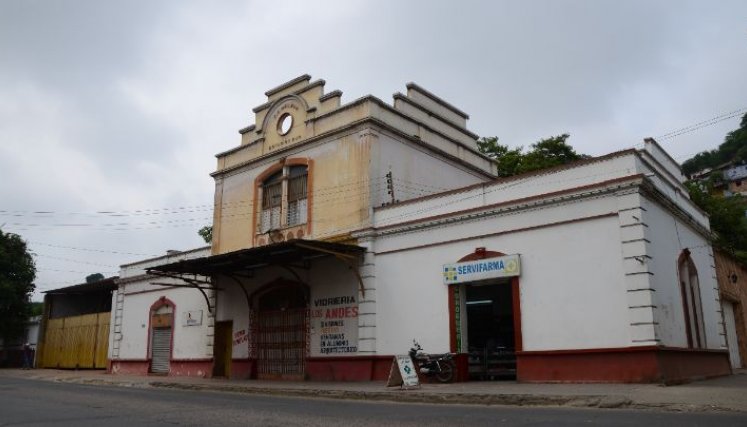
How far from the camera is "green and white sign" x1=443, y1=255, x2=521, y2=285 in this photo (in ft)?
50.4

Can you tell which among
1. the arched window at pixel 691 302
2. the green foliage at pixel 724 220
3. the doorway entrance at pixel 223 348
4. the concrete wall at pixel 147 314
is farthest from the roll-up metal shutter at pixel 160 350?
the green foliage at pixel 724 220

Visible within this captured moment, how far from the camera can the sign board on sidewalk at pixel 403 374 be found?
14203 millimetres

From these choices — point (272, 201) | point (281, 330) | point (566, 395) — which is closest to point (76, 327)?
point (272, 201)

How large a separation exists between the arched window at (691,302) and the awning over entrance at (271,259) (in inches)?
338

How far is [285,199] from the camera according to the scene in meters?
21.3

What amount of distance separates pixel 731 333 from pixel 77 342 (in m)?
29.1

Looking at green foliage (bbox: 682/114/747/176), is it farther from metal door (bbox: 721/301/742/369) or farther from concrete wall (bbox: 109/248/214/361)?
concrete wall (bbox: 109/248/214/361)

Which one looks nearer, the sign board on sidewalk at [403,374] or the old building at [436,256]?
the old building at [436,256]

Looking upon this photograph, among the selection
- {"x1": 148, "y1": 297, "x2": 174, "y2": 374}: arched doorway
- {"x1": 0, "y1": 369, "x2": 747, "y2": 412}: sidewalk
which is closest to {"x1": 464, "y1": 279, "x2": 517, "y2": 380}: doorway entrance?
{"x1": 0, "y1": 369, "x2": 747, "y2": 412}: sidewalk

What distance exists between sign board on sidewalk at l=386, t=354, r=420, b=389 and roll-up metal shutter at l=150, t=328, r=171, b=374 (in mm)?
13533

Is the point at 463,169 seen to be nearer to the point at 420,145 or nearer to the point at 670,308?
the point at 420,145

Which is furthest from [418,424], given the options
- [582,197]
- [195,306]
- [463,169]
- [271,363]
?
[195,306]

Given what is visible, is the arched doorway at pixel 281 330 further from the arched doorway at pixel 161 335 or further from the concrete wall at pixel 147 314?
the arched doorway at pixel 161 335

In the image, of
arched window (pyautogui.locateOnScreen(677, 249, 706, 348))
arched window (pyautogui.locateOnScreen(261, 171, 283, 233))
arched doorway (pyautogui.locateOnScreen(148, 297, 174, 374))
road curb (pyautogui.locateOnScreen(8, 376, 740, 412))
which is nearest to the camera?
road curb (pyautogui.locateOnScreen(8, 376, 740, 412))
